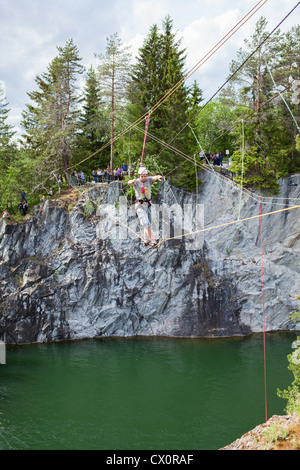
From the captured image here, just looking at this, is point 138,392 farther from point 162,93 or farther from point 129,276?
point 162,93

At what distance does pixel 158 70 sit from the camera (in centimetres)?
3030

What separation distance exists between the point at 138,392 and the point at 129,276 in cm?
974

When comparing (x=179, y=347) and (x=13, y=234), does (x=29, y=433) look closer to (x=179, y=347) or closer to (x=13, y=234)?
(x=179, y=347)

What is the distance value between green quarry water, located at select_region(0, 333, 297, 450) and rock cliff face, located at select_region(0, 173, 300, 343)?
4.85ft

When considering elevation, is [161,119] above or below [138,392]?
above

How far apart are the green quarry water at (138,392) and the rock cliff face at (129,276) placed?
1.48m

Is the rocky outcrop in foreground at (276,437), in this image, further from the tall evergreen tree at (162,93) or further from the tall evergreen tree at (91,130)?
the tall evergreen tree at (91,130)

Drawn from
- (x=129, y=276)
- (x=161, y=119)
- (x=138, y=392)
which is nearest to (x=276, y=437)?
(x=138, y=392)

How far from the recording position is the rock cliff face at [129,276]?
26781mm

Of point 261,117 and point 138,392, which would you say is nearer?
point 138,392

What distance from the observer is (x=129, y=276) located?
90.8 ft

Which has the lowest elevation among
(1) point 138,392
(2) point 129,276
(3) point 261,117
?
(1) point 138,392

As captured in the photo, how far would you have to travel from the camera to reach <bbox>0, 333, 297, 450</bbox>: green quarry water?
15930 mm

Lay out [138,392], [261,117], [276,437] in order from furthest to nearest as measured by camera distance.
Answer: [261,117] < [138,392] < [276,437]
